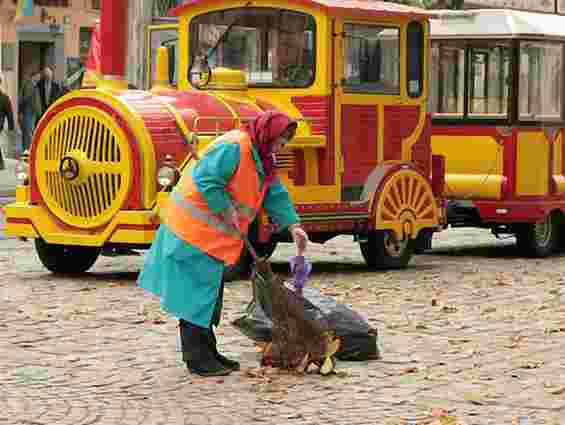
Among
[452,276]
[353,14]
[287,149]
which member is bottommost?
[452,276]

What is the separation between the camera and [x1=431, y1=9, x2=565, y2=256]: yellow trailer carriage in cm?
1845

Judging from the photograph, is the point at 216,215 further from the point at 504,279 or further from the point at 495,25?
the point at 495,25

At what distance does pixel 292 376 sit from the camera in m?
9.56

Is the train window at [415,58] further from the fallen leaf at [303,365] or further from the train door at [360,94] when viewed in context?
the fallen leaf at [303,365]

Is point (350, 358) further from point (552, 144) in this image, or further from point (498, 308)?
point (552, 144)

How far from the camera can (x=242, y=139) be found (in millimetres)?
9477

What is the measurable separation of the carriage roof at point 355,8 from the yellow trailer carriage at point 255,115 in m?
0.02

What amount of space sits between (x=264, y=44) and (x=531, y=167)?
375cm

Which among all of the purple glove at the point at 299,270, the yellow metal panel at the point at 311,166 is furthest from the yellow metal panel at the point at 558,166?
the purple glove at the point at 299,270

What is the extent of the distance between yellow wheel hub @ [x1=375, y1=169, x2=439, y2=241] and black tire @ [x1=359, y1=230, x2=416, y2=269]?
9 centimetres

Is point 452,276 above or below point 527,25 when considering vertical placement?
below

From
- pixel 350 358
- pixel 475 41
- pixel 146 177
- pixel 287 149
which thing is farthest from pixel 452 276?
pixel 350 358

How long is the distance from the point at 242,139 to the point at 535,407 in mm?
2026

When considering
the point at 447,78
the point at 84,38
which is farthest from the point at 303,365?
the point at 84,38
